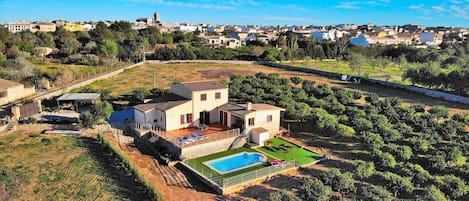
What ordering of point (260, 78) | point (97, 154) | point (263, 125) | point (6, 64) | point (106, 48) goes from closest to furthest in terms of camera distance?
point (97, 154), point (263, 125), point (260, 78), point (6, 64), point (106, 48)

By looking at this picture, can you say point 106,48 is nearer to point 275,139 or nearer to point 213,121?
point 213,121

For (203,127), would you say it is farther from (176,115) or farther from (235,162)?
(235,162)

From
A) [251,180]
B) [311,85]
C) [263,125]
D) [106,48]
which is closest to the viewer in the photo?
[251,180]

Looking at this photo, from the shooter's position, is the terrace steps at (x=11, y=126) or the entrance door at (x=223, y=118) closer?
the terrace steps at (x=11, y=126)

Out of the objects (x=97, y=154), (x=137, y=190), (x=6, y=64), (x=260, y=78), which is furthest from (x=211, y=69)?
(x=137, y=190)

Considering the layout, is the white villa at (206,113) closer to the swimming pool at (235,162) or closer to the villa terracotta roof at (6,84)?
the swimming pool at (235,162)

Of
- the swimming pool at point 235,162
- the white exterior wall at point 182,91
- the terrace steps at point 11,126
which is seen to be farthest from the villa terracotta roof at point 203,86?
the terrace steps at point 11,126

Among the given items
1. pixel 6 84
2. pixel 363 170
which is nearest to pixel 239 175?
pixel 363 170
